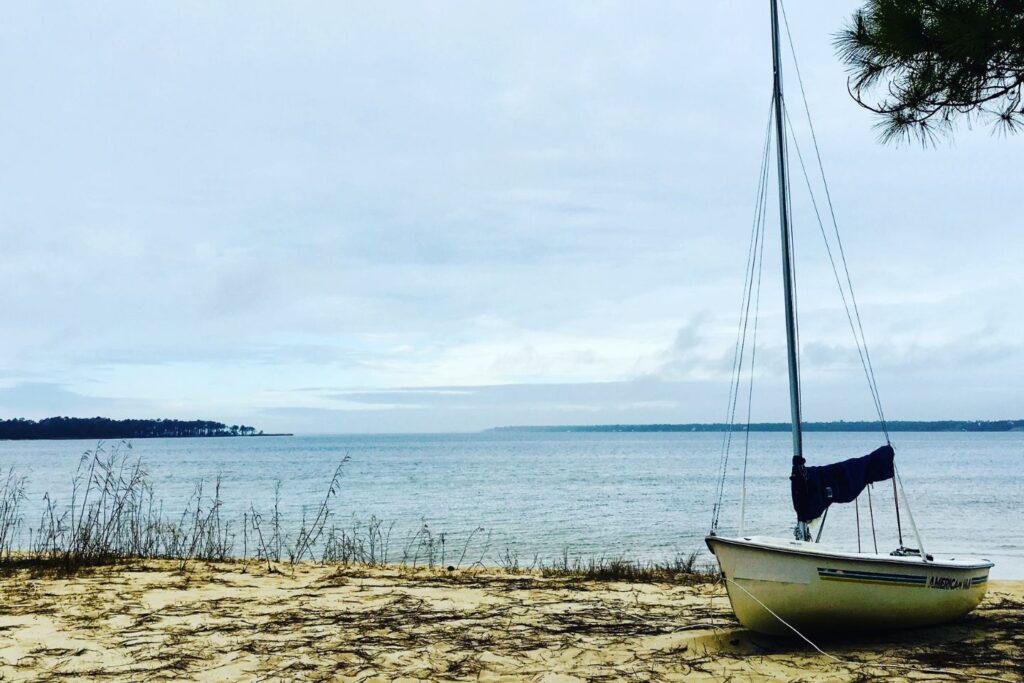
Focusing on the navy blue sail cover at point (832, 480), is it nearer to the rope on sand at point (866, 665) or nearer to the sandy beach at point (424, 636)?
the rope on sand at point (866, 665)

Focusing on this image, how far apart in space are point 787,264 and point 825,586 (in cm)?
362

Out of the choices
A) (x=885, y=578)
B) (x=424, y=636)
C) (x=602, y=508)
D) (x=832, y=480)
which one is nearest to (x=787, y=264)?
(x=832, y=480)

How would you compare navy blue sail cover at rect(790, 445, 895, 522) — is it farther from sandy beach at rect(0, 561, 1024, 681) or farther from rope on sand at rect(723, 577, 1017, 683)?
sandy beach at rect(0, 561, 1024, 681)

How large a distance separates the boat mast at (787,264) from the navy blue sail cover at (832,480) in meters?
0.20

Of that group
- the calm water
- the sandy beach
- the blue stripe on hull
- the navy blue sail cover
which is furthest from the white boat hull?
the calm water

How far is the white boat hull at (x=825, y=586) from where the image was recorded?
7043 mm

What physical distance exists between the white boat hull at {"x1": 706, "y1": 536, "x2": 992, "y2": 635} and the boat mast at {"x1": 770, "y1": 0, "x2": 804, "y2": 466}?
137 centimetres

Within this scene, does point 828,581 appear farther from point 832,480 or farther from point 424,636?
point 424,636

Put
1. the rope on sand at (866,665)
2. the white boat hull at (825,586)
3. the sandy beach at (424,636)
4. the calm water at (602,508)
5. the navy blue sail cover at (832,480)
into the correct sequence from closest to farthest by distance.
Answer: the rope on sand at (866,665), the sandy beach at (424,636), the white boat hull at (825,586), the navy blue sail cover at (832,480), the calm water at (602,508)

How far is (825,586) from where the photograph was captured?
7.07 metres

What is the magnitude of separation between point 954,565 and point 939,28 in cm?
495

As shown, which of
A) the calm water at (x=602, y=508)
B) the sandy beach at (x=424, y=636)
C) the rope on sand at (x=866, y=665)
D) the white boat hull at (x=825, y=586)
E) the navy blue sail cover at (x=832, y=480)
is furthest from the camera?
the calm water at (x=602, y=508)

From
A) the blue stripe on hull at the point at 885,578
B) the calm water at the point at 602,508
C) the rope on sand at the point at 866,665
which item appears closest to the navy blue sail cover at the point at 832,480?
the blue stripe on hull at the point at 885,578

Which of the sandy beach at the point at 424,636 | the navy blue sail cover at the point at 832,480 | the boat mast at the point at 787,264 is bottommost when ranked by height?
the sandy beach at the point at 424,636
